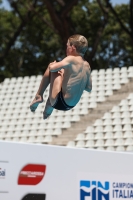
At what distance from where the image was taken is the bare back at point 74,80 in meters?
3.79

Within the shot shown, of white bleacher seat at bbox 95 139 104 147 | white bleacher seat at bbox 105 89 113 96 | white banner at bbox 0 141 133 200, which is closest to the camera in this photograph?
white banner at bbox 0 141 133 200

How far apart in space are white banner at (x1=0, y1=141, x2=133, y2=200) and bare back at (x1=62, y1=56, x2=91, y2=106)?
2.07 meters

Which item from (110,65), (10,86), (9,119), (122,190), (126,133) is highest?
(110,65)

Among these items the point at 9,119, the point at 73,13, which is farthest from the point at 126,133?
the point at 73,13

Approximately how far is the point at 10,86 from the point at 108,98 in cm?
434

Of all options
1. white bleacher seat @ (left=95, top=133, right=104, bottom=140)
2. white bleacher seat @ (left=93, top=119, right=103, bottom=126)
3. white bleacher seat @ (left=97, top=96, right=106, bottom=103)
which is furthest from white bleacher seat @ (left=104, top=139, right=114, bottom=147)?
white bleacher seat @ (left=97, top=96, right=106, bottom=103)

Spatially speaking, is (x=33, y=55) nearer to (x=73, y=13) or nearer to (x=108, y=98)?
(x=73, y=13)

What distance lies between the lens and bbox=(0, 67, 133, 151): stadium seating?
12164 millimetres

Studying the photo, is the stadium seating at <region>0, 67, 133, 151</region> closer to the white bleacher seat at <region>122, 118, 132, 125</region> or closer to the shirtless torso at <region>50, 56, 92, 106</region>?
the white bleacher seat at <region>122, 118, 132, 125</region>

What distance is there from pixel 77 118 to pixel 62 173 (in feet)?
24.8

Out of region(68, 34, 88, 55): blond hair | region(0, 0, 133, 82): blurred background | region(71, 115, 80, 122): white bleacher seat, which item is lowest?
region(68, 34, 88, 55): blond hair

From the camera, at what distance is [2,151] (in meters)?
5.60

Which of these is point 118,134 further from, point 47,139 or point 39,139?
point 39,139

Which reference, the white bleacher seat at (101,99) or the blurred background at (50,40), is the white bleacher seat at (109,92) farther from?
the blurred background at (50,40)
